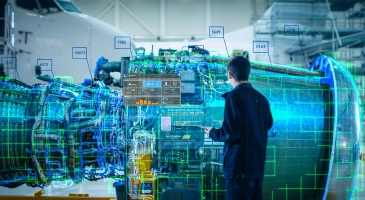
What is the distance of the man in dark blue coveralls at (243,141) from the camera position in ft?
9.77

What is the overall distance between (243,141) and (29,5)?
23.5 feet

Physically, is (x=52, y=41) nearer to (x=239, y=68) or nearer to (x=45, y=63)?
(x=45, y=63)

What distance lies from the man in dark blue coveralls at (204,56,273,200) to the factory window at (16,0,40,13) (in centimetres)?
691

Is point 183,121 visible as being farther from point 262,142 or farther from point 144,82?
point 262,142

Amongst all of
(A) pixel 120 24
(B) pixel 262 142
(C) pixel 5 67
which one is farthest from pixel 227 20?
(B) pixel 262 142

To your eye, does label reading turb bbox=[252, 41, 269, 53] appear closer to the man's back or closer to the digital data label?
the digital data label

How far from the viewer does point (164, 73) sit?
400 cm

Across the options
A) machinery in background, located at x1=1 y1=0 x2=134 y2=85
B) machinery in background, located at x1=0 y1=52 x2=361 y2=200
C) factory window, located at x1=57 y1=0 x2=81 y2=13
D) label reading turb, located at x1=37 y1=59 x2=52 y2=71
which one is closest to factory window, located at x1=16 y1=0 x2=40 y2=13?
machinery in background, located at x1=1 y1=0 x2=134 y2=85

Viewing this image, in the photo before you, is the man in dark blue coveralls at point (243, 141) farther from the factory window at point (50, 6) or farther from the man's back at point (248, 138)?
the factory window at point (50, 6)

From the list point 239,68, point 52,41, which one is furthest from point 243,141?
point 52,41

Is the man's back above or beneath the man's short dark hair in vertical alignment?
beneath

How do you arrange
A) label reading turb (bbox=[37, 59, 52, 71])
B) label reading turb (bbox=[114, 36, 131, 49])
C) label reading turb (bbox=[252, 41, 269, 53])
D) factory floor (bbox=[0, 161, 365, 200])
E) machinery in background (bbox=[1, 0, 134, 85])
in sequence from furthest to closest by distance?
label reading turb (bbox=[252, 41, 269, 53]) < label reading turb (bbox=[114, 36, 131, 49]) < label reading turb (bbox=[37, 59, 52, 71]) < machinery in background (bbox=[1, 0, 134, 85]) < factory floor (bbox=[0, 161, 365, 200])

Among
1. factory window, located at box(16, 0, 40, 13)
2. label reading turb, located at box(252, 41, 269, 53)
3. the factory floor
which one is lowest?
the factory floor

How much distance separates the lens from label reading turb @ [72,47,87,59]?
8484mm
